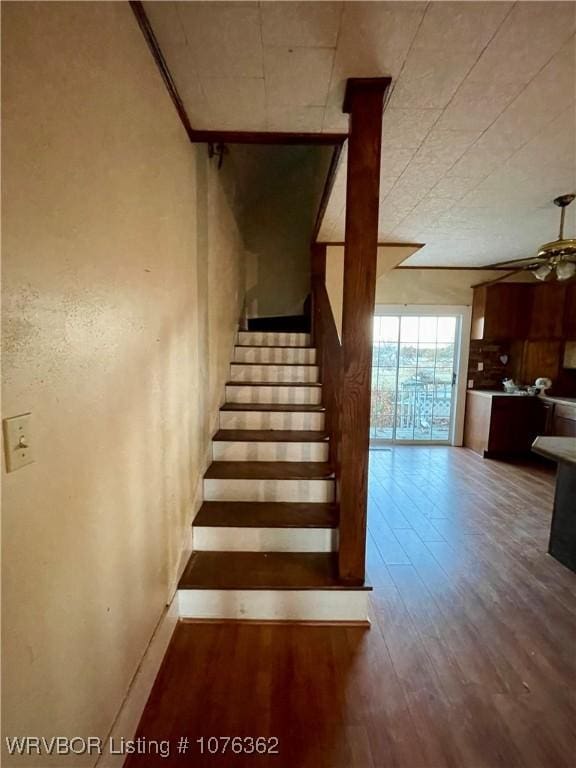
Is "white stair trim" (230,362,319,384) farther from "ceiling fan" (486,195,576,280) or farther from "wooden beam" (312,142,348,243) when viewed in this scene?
"ceiling fan" (486,195,576,280)

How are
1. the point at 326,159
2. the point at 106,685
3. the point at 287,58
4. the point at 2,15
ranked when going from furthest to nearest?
the point at 326,159, the point at 287,58, the point at 106,685, the point at 2,15

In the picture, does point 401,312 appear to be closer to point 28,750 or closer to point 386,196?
point 386,196

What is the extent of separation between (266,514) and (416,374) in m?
3.94

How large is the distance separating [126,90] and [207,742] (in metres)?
2.33

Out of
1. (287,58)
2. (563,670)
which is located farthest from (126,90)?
(563,670)

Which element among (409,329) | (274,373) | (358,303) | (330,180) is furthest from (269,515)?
(409,329)

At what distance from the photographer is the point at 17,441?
741 mm

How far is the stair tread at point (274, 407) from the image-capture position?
294cm

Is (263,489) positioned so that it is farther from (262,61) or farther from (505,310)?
(505,310)

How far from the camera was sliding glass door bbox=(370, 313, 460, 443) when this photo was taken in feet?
17.4

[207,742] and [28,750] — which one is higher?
[28,750]

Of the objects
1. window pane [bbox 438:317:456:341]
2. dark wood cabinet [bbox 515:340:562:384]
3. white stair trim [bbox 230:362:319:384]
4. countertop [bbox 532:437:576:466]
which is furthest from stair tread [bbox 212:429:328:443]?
dark wood cabinet [bbox 515:340:562:384]

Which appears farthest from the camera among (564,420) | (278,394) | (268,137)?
(564,420)

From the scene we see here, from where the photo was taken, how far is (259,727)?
1.34 meters
